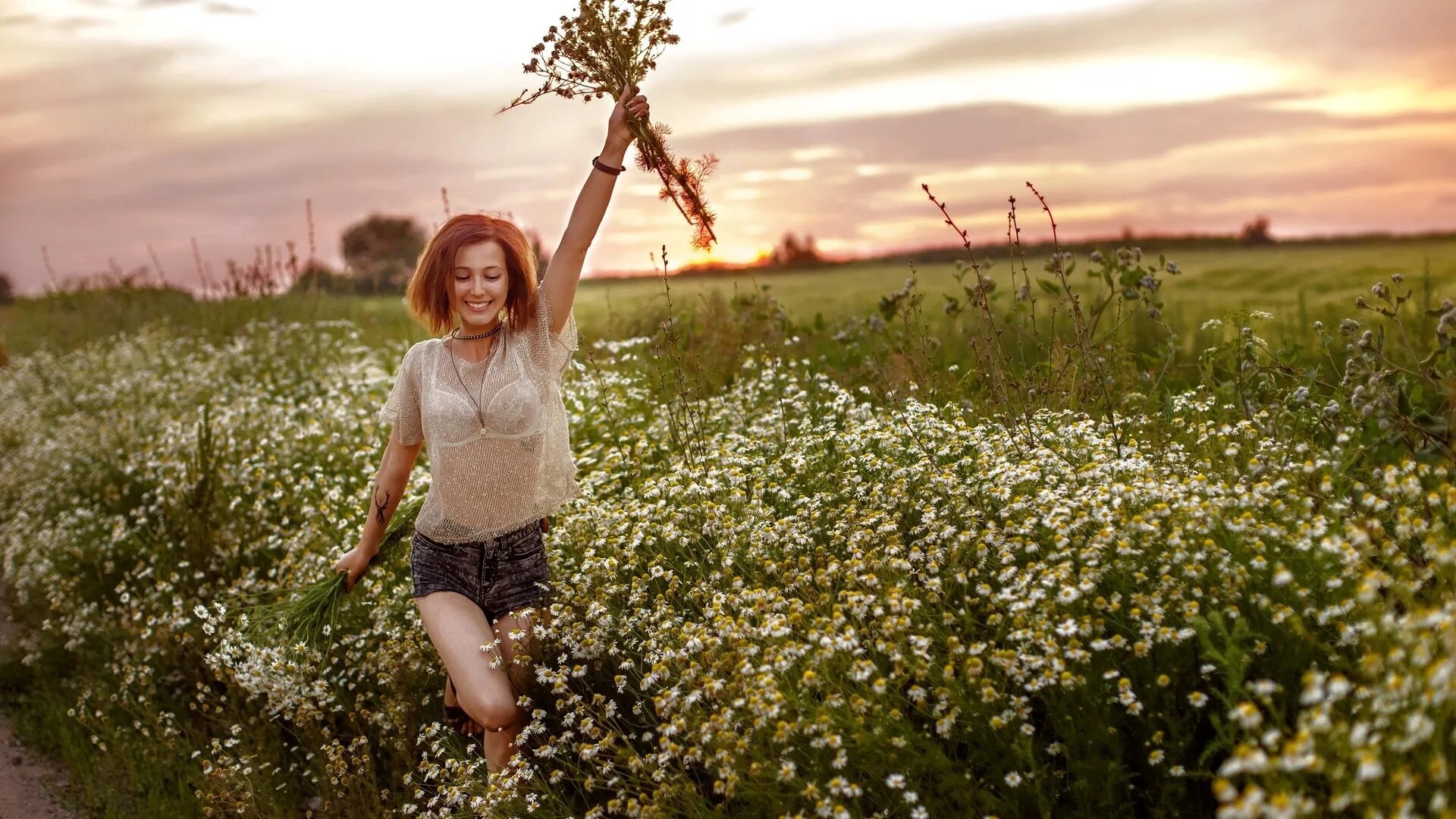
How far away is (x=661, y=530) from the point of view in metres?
4.52

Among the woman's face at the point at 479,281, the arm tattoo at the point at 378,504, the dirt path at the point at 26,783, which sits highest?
the woman's face at the point at 479,281

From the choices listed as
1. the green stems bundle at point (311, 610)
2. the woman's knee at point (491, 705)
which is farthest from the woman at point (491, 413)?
the green stems bundle at point (311, 610)

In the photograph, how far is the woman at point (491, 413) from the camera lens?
15.5ft

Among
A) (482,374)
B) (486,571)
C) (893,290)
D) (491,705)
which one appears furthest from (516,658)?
(893,290)

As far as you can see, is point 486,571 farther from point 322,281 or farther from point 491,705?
point 322,281

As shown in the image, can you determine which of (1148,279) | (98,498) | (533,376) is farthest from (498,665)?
(98,498)

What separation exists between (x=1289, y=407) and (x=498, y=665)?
350 cm

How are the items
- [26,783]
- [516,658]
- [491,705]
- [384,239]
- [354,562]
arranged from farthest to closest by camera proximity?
[384,239]
[26,783]
[354,562]
[491,705]
[516,658]

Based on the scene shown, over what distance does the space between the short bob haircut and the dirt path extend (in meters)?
3.22

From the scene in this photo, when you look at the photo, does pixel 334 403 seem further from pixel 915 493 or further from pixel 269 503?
pixel 915 493

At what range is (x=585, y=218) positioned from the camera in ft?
15.6

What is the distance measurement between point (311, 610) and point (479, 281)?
187cm

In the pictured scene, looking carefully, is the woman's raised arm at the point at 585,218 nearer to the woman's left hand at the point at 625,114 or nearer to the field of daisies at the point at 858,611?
the woman's left hand at the point at 625,114

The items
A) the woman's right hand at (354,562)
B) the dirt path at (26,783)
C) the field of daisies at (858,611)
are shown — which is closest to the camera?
the field of daisies at (858,611)
